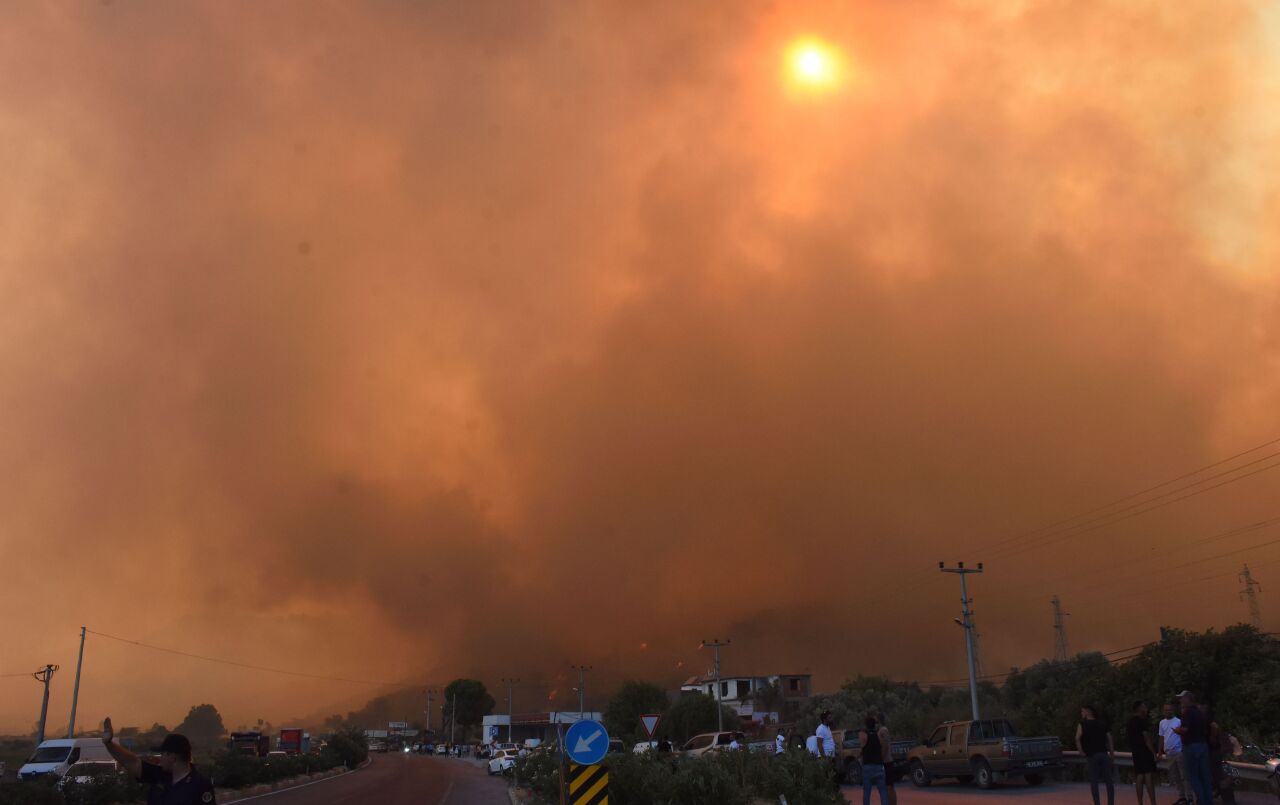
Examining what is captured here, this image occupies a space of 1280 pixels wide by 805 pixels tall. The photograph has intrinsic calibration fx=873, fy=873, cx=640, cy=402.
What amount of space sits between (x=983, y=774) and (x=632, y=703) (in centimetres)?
7845

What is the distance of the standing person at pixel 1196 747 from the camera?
13.5m

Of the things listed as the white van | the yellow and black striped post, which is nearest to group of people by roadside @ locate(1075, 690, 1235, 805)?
the yellow and black striped post

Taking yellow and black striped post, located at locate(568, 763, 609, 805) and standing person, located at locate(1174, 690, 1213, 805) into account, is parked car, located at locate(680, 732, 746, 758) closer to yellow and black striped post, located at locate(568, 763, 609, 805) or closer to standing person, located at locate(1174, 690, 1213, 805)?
yellow and black striped post, located at locate(568, 763, 609, 805)

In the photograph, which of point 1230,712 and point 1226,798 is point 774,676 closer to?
point 1230,712

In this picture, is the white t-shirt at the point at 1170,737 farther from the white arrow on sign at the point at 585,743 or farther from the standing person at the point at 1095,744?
the white arrow on sign at the point at 585,743

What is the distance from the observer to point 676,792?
1595 centimetres

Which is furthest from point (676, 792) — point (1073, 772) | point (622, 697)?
point (622, 697)

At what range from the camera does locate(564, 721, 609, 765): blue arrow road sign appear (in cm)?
1325

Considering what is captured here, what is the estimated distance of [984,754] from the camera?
25297 millimetres

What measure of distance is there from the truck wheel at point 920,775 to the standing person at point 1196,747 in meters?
15.5

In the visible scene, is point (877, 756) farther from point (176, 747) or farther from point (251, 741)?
point (251, 741)

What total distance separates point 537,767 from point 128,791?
13336mm

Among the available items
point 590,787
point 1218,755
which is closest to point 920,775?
point 1218,755

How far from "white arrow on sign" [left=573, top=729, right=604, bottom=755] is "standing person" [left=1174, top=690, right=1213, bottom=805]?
9.03 metres
